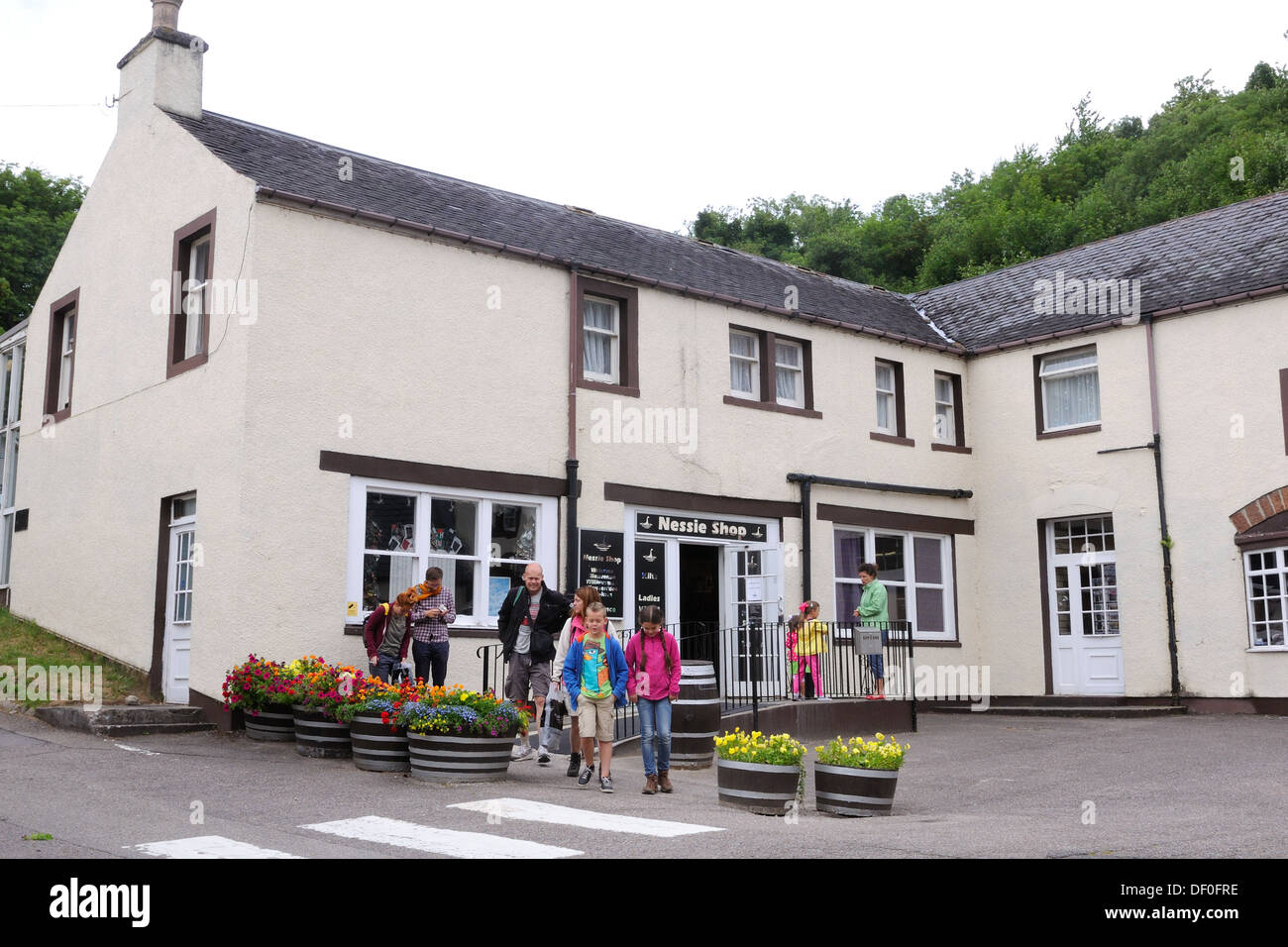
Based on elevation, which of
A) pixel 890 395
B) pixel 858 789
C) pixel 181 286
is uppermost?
pixel 181 286

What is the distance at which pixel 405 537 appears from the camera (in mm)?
15531

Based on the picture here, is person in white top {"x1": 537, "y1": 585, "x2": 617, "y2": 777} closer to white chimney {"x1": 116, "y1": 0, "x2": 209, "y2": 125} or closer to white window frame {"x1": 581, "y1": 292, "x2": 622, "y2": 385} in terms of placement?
white window frame {"x1": 581, "y1": 292, "x2": 622, "y2": 385}

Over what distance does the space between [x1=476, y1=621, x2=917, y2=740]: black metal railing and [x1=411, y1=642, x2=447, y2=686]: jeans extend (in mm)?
701

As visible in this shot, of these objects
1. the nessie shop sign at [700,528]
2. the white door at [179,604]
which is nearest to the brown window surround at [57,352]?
the white door at [179,604]

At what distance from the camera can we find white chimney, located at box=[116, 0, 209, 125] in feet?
57.1

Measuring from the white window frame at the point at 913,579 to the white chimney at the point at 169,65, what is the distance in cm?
1156

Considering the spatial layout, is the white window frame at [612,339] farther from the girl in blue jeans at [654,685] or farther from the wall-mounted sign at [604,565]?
the girl in blue jeans at [654,685]

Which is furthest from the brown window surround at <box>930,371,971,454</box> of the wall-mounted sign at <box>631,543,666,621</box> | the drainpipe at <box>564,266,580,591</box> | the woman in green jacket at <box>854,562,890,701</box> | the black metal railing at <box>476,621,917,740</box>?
the drainpipe at <box>564,266,580,591</box>

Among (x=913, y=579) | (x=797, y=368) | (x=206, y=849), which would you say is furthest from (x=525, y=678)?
(x=913, y=579)

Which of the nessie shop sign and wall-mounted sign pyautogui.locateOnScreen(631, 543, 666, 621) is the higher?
the nessie shop sign

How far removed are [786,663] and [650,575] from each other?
2.26 metres

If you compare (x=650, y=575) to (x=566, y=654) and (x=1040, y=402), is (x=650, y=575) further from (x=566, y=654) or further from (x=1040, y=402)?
(x=1040, y=402)

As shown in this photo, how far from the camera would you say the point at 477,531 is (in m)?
16.1

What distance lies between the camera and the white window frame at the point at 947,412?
22594 mm
